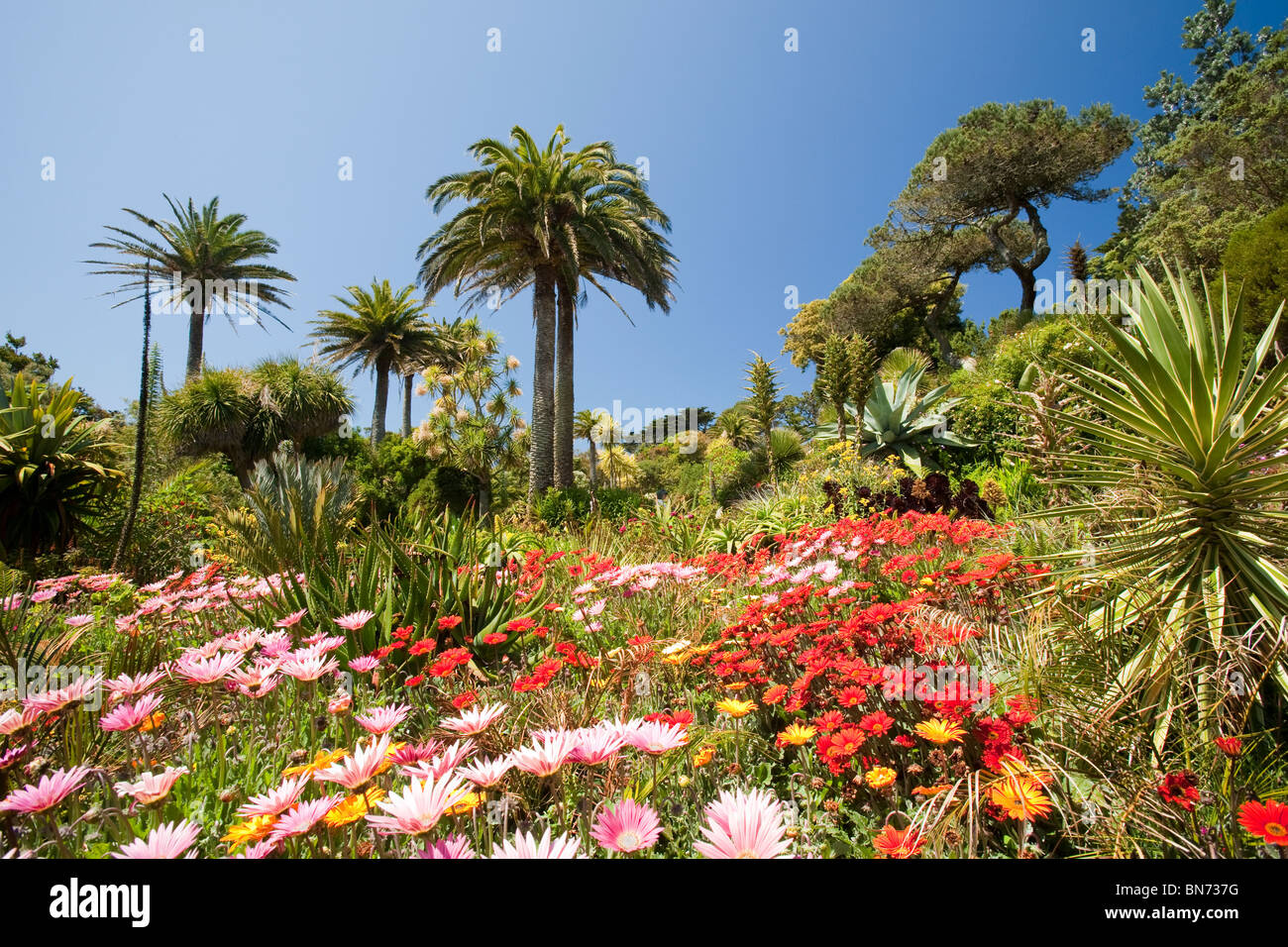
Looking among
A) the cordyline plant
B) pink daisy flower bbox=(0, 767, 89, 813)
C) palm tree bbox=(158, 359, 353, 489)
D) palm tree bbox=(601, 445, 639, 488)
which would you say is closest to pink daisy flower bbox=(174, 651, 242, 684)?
pink daisy flower bbox=(0, 767, 89, 813)

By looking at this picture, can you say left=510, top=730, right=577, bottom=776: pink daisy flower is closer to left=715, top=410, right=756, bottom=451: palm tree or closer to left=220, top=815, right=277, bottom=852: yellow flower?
left=220, top=815, right=277, bottom=852: yellow flower

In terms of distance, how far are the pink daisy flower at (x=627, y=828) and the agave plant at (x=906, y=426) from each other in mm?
10149

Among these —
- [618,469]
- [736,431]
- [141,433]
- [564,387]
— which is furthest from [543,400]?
[618,469]

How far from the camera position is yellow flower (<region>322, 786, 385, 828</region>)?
3.00 ft

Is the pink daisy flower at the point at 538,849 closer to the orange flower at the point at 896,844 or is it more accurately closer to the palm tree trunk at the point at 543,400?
the orange flower at the point at 896,844

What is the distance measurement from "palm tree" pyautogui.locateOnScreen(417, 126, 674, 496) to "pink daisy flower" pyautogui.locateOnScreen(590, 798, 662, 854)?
12.7 meters

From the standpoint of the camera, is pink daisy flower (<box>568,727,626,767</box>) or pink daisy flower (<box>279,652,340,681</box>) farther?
pink daisy flower (<box>279,652,340,681</box>)

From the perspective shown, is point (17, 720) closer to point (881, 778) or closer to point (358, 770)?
point (358, 770)

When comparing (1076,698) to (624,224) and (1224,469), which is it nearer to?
(1224,469)

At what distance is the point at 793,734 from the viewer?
1.43 meters

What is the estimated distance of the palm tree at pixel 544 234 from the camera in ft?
42.8

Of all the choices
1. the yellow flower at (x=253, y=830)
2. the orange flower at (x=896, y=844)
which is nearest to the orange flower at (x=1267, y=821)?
the orange flower at (x=896, y=844)

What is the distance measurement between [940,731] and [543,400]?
12841 mm
